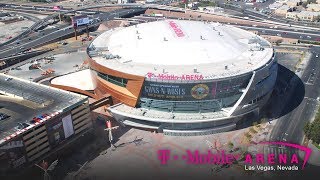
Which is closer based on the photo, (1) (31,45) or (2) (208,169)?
(2) (208,169)

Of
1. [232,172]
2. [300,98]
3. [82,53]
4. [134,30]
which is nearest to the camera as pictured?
[232,172]

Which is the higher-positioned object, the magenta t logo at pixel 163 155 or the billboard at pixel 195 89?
the billboard at pixel 195 89

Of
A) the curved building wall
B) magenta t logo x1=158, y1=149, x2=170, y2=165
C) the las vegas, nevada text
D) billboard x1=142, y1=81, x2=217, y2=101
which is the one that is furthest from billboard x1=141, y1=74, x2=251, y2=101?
the las vegas, nevada text

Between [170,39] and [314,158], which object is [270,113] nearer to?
[314,158]

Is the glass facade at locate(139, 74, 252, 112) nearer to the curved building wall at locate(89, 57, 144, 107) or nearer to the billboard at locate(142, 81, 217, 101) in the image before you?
the billboard at locate(142, 81, 217, 101)

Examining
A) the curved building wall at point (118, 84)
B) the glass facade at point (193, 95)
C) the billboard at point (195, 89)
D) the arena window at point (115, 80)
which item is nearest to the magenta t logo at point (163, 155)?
the glass facade at point (193, 95)

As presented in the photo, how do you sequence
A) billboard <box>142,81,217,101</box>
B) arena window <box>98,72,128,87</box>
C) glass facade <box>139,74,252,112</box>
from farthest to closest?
arena window <box>98,72,128,87</box>
glass facade <box>139,74,252,112</box>
billboard <box>142,81,217,101</box>

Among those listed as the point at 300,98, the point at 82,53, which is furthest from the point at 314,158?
the point at 82,53

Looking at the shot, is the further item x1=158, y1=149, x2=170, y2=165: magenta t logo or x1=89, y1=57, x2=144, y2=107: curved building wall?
x1=89, y1=57, x2=144, y2=107: curved building wall

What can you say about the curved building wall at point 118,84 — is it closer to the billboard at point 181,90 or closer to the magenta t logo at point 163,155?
the billboard at point 181,90

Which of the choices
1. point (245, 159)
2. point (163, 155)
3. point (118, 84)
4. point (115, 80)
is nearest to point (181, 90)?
point (163, 155)

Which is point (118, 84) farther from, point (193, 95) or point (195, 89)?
point (195, 89)
